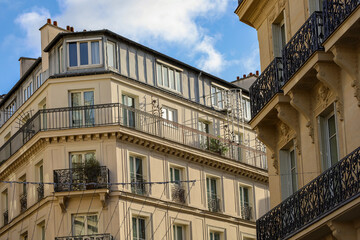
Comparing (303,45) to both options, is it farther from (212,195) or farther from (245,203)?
(245,203)

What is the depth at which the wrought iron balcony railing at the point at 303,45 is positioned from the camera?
21.0m

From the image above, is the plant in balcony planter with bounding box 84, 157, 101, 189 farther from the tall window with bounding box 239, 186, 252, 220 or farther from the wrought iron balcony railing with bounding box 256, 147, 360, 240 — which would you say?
the wrought iron balcony railing with bounding box 256, 147, 360, 240

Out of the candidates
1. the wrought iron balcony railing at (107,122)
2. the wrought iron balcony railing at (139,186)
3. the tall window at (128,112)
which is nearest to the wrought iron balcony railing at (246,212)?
the wrought iron balcony railing at (107,122)

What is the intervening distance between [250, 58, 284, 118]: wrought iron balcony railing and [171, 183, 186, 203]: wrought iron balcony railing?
1810cm

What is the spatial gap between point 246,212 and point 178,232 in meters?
5.34

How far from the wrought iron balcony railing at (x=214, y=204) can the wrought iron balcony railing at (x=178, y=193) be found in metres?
2.04

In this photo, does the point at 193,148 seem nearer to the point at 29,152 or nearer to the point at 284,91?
the point at 29,152

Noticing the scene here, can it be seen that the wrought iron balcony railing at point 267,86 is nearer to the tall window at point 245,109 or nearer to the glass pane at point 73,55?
the glass pane at point 73,55

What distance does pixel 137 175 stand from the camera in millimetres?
41656

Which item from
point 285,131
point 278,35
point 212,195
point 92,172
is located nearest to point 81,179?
point 92,172

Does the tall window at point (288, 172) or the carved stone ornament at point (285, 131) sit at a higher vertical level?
the carved stone ornament at point (285, 131)

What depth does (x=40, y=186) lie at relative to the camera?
42219mm

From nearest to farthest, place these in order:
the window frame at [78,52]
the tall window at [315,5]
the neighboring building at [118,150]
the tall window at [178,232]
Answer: the tall window at [315,5] < the neighboring building at [118,150] < the window frame at [78,52] < the tall window at [178,232]

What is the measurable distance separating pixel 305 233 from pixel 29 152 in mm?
24210
